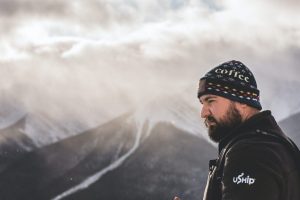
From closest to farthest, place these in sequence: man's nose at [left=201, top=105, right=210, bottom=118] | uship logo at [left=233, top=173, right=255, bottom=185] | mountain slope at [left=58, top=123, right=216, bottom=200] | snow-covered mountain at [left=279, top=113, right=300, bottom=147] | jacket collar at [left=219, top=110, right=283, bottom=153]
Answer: uship logo at [left=233, top=173, right=255, bottom=185] < jacket collar at [left=219, top=110, right=283, bottom=153] < man's nose at [left=201, top=105, right=210, bottom=118] < mountain slope at [left=58, top=123, right=216, bottom=200] < snow-covered mountain at [left=279, top=113, right=300, bottom=147]

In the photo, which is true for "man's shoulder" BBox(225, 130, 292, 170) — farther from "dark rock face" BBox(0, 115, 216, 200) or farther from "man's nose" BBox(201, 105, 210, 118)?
"dark rock face" BBox(0, 115, 216, 200)

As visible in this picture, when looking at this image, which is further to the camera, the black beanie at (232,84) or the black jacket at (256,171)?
the black beanie at (232,84)

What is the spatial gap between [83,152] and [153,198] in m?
37.2

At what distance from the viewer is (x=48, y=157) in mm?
140375

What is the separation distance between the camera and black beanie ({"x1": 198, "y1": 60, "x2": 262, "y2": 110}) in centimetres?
446

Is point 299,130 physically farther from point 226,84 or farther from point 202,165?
point 226,84

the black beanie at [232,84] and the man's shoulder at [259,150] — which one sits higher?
the black beanie at [232,84]

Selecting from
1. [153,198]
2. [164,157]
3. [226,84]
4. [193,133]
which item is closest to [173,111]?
[193,133]

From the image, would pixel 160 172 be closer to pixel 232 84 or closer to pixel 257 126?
pixel 232 84

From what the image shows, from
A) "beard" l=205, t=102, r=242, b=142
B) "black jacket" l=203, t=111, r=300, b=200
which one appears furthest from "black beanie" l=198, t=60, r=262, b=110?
"black jacket" l=203, t=111, r=300, b=200

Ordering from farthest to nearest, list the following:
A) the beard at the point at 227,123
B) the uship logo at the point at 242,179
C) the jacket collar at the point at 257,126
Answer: the beard at the point at 227,123 → the jacket collar at the point at 257,126 → the uship logo at the point at 242,179

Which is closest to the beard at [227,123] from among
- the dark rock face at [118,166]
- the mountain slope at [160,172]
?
the dark rock face at [118,166]

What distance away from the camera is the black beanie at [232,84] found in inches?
176

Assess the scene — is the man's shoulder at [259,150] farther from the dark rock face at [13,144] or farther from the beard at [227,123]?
the dark rock face at [13,144]
